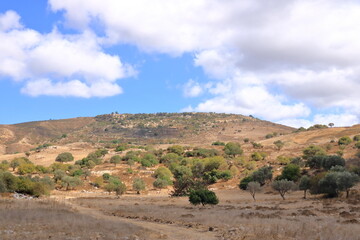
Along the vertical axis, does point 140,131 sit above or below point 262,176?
above

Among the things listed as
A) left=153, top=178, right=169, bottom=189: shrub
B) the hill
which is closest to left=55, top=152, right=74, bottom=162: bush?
left=153, top=178, right=169, bottom=189: shrub

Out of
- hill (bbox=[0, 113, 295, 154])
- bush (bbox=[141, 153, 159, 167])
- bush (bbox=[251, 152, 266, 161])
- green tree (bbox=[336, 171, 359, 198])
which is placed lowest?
green tree (bbox=[336, 171, 359, 198])

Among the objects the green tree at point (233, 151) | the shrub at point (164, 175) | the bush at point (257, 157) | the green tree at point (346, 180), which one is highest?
the green tree at point (233, 151)

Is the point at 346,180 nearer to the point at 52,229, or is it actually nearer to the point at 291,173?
the point at 291,173

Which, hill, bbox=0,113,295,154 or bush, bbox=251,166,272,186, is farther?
hill, bbox=0,113,295,154

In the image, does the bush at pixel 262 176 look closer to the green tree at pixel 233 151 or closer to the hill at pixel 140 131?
the green tree at pixel 233 151

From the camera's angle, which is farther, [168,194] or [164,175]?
[164,175]

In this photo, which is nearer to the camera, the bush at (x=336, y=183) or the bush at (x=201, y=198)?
the bush at (x=201, y=198)

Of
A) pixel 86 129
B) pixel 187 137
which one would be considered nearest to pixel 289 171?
pixel 187 137

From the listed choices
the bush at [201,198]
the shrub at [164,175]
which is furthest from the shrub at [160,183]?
the bush at [201,198]

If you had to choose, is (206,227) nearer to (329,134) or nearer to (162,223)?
(162,223)

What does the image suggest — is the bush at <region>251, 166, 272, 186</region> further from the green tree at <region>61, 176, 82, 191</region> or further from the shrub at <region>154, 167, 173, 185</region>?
the green tree at <region>61, 176, 82, 191</region>

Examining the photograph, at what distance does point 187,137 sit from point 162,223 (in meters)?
137

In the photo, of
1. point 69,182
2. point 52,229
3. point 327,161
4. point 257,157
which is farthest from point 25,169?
point 52,229
